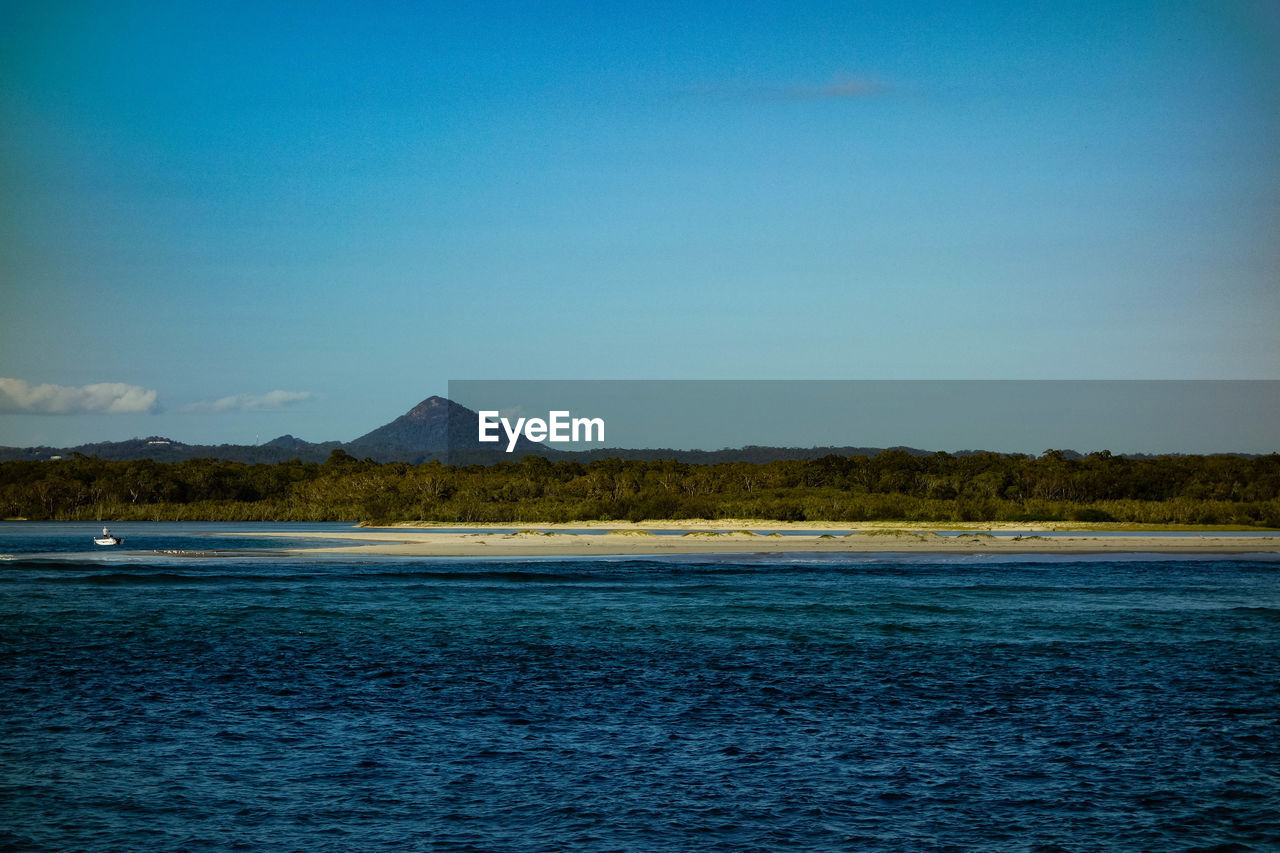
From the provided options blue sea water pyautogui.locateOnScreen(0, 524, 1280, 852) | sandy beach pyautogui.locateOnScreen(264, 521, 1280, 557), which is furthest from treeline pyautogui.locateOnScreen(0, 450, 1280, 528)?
blue sea water pyautogui.locateOnScreen(0, 524, 1280, 852)

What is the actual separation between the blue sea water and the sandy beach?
72.5ft

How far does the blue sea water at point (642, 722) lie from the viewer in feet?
41.3

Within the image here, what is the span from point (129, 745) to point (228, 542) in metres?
57.3

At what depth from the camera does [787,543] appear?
6475 cm

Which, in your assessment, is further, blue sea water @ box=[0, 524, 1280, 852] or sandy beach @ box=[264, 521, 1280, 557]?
sandy beach @ box=[264, 521, 1280, 557]

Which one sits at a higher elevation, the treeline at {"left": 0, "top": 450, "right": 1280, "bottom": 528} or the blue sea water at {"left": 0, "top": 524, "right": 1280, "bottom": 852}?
the treeline at {"left": 0, "top": 450, "right": 1280, "bottom": 528}

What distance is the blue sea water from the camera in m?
12.6

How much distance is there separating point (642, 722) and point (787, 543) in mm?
47533

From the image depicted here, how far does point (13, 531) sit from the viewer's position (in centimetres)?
8962

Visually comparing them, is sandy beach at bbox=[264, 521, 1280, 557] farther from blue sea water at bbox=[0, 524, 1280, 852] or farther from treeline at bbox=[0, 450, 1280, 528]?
blue sea water at bbox=[0, 524, 1280, 852]

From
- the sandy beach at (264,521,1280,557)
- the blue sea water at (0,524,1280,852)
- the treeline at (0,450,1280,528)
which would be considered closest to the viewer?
the blue sea water at (0,524,1280,852)

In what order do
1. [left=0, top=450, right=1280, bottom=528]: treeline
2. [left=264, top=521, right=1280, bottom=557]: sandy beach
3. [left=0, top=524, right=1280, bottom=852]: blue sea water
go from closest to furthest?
1. [left=0, top=524, right=1280, bottom=852]: blue sea water
2. [left=264, top=521, right=1280, bottom=557]: sandy beach
3. [left=0, top=450, right=1280, bottom=528]: treeline

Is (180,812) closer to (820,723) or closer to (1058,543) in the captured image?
(820,723)

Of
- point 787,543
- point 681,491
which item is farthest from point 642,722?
point 681,491
